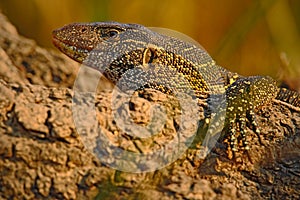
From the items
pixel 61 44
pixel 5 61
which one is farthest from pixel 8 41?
pixel 61 44

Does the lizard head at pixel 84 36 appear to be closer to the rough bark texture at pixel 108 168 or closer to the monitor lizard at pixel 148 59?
the monitor lizard at pixel 148 59

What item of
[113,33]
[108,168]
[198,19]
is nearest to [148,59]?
[113,33]

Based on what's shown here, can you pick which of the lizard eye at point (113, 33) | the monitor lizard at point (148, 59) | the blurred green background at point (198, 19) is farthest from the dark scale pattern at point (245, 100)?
the blurred green background at point (198, 19)

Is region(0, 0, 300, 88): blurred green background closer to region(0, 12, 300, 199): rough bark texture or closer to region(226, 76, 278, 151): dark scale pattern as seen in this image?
region(226, 76, 278, 151): dark scale pattern

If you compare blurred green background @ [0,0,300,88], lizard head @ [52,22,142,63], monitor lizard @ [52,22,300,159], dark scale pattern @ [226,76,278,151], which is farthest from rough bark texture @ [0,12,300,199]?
blurred green background @ [0,0,300,88]

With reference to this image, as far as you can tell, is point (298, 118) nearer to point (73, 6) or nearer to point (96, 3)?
point (96, 3)

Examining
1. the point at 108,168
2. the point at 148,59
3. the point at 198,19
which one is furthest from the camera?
the point at 198,19

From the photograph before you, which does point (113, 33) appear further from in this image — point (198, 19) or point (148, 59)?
point (198, 19)
